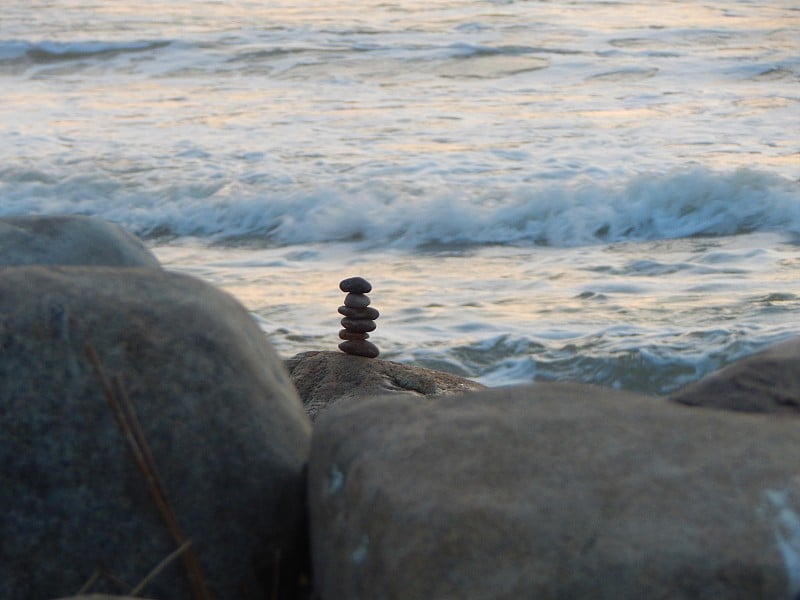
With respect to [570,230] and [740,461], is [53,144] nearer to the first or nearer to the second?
[570,230]

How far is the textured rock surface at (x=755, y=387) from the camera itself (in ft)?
6.49

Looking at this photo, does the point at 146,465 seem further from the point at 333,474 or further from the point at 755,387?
the point at 755,387

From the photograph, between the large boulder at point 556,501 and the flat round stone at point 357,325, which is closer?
the large boulder at point 556,501

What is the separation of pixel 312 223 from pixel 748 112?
559 cm

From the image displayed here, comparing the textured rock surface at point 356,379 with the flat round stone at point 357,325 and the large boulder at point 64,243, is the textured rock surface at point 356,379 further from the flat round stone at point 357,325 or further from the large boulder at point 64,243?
the large boulder at point 64,243

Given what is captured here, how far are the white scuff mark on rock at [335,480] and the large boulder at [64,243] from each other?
1225mm

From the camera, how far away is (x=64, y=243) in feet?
9.42

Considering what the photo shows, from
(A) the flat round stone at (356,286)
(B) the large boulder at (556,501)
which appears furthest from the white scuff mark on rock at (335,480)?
(A) the flat round stone at (356,286)

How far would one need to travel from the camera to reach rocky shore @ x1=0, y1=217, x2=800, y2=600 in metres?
1.48

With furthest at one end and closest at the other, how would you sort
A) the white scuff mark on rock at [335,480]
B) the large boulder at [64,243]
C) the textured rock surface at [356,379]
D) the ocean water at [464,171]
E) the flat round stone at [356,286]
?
the ocean water at [464,171] → the flat round stone at [356,286] → the textured rock surface at [356,379] → the large boulder at [64,243] → the white scuff mark on rock at [335,480]

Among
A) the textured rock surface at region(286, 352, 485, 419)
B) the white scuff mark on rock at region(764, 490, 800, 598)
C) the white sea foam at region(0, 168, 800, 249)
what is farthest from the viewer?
the white sea foam at region(0, 168, 800, 249)

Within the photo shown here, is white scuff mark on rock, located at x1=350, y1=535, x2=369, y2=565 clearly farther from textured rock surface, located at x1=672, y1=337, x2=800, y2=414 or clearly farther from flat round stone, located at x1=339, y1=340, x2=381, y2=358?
flat round stone, located at x1=339, y1=340, x2=381, y2=358

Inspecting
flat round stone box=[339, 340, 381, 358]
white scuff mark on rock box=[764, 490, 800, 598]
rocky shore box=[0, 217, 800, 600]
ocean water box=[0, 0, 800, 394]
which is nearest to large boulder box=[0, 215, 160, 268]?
rocky shore box=[0, 217, 800, 600]

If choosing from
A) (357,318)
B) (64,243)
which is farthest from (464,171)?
(64,243)
